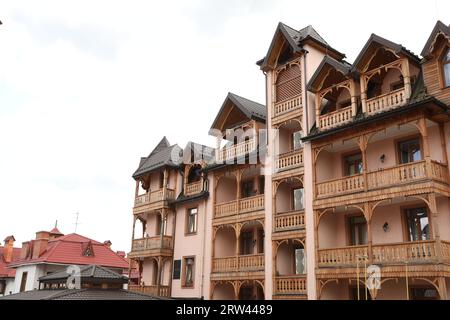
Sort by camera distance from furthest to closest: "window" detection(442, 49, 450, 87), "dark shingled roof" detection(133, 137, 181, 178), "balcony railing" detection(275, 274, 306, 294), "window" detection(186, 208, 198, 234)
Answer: "dark shingled roof" detection(133, 137, 181, 178)
"window" detection(186, 208, 198, 234)
"balcony railing" detection(275, 274, 306, 294)
"window" detection(442, 49, 450, 87)

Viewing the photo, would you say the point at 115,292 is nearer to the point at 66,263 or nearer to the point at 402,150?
the point at 402,150

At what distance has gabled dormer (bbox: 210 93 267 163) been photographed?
27.9 metres

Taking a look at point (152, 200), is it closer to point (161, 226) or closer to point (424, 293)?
point (161, 226)

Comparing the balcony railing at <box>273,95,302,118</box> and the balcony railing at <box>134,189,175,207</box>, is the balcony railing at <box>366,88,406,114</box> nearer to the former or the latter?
the balcony railing at <box>273,95,302,118</box>

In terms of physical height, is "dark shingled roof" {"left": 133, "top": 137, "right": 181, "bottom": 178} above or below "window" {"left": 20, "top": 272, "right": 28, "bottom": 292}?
above

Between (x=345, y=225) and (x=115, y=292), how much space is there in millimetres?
12260

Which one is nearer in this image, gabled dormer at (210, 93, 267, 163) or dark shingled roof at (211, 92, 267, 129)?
gabled dormer at (210, 93, 267, 163)

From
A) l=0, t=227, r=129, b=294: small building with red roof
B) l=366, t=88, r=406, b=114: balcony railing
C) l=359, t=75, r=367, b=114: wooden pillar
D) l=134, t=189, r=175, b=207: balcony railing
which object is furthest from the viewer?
l=0, t=227, r=129, b=294: small building with red roof

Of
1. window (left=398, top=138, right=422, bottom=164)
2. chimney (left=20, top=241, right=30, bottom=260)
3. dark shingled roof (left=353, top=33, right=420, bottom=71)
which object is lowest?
chimney (left=20, top=241, right=30, bottom=260)

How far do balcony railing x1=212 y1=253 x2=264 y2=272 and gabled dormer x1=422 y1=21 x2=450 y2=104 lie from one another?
12.0 m

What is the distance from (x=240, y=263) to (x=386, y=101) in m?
12.0

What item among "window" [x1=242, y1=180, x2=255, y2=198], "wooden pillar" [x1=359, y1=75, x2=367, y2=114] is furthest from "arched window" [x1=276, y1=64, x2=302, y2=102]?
"window" [x1=242, y1=180, x2=255, y2=198]
